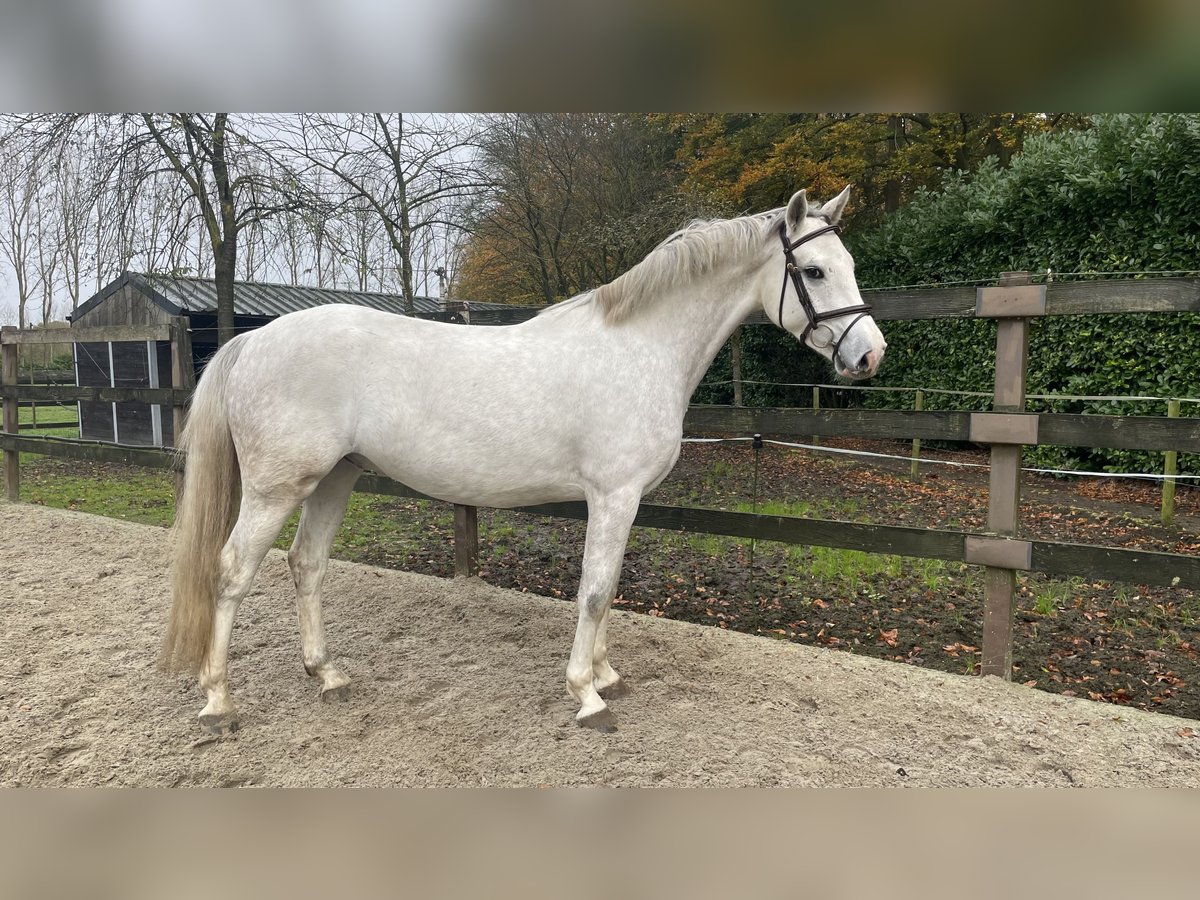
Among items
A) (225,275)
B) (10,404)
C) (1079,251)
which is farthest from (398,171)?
(1079,251)

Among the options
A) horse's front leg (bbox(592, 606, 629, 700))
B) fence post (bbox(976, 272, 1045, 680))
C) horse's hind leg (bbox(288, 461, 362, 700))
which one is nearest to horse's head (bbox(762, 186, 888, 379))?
fence post (bbox(976, 272, 1045, 680))

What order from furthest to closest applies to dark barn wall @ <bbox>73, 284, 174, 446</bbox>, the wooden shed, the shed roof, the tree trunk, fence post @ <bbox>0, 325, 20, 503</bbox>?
dark barn wall @ <bbox>73, 284, 174, 446</bbox> < the wooden shed < the shed roof < fence post @ <bbox>0, 325, 20, 503</bbox> < the tree trunk

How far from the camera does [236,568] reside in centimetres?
279

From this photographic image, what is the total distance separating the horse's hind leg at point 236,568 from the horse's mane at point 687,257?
1.59 m

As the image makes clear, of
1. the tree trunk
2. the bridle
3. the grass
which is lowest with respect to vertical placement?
the grass

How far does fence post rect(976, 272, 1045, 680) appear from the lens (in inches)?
122

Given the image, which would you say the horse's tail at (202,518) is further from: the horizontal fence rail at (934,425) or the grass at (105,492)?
the grass at (105,492)

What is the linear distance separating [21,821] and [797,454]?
924 cm

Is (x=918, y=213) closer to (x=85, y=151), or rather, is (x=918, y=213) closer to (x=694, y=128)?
(x=694, y=128)

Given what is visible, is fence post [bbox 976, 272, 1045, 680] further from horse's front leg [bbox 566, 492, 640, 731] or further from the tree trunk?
the tree trunk

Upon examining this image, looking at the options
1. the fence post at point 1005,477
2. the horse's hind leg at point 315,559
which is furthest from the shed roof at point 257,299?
the fence post at point 1005,477

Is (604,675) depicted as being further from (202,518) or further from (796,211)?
(796,211)

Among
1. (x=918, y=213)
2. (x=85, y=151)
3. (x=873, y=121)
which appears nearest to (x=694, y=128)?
(x=873, y=121)

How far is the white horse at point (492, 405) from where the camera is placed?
2766 mm
